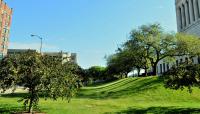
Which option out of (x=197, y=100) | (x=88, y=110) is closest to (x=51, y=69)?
(x=88, y=110)

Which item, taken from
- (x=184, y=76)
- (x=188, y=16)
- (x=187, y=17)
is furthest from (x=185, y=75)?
(x=187, y=17)

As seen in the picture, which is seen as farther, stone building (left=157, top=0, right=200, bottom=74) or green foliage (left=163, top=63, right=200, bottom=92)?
stone building (left=157, top=0, right=200, bottom=74)

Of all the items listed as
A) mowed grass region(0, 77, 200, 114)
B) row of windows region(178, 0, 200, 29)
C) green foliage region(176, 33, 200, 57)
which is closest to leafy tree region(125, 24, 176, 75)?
green foliage region(176, 33, 200, 57)

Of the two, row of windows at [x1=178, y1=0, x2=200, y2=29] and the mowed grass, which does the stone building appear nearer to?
row of windows at [x1=178, y1=0, x2=200, y2=29]

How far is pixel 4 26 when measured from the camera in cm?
7900

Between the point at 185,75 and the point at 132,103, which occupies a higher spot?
the point at 185,75

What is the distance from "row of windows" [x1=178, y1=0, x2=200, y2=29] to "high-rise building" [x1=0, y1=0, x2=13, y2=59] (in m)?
57.8

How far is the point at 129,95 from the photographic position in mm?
37688

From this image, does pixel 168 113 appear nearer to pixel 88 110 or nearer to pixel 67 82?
pixel 88 110

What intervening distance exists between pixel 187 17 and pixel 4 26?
199ft

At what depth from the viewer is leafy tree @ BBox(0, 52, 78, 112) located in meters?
18.7

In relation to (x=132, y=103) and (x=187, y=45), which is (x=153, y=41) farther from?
(x=132, y=103)

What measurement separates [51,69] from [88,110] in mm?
5151

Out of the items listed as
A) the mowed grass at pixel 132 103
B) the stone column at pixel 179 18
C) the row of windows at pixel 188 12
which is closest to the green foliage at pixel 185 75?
the mowed grass at pixel 132 103
